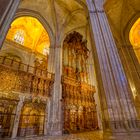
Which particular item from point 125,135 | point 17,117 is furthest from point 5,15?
point 17,117

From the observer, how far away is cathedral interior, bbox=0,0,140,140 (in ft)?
13.7

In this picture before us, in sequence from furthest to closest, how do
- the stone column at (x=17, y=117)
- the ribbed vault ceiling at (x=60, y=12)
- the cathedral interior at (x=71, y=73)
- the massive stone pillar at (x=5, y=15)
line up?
the ribbed vault ceiling at (x=60, y=12), the stone column at (x=17, y=117), the cathedral interior at (x=71, y=73), the massive stone pillar at (x=5, y=15)

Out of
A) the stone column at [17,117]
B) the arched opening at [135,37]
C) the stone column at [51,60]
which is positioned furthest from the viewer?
the arched opening at [135,37]

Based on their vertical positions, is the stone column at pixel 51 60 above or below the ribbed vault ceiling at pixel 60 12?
below

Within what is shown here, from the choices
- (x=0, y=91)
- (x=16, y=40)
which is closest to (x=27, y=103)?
(x=0, y=91)

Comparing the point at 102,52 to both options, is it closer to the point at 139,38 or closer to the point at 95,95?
the point at 95,95

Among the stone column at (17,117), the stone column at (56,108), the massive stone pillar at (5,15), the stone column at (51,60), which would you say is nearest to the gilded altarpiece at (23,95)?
the stone column at (17,117)

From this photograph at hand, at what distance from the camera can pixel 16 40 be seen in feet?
46.8

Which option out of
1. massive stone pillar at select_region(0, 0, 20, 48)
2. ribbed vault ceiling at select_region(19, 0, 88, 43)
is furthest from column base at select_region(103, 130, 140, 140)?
ribbed vault ceiling at select_region(19, 0, 88, 43)

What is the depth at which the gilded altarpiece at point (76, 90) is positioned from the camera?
28.4 ft

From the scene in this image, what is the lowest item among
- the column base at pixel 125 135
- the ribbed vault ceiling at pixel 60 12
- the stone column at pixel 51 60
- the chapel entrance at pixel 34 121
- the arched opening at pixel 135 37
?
the column base at pixel 125 135

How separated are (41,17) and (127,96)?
10.8m

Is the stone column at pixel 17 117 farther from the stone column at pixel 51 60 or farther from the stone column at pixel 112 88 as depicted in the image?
the stone column at pixel 112 88

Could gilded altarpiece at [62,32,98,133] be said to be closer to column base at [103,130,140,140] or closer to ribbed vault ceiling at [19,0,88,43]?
ribbed vault ceiling at [19,0,88,43]
